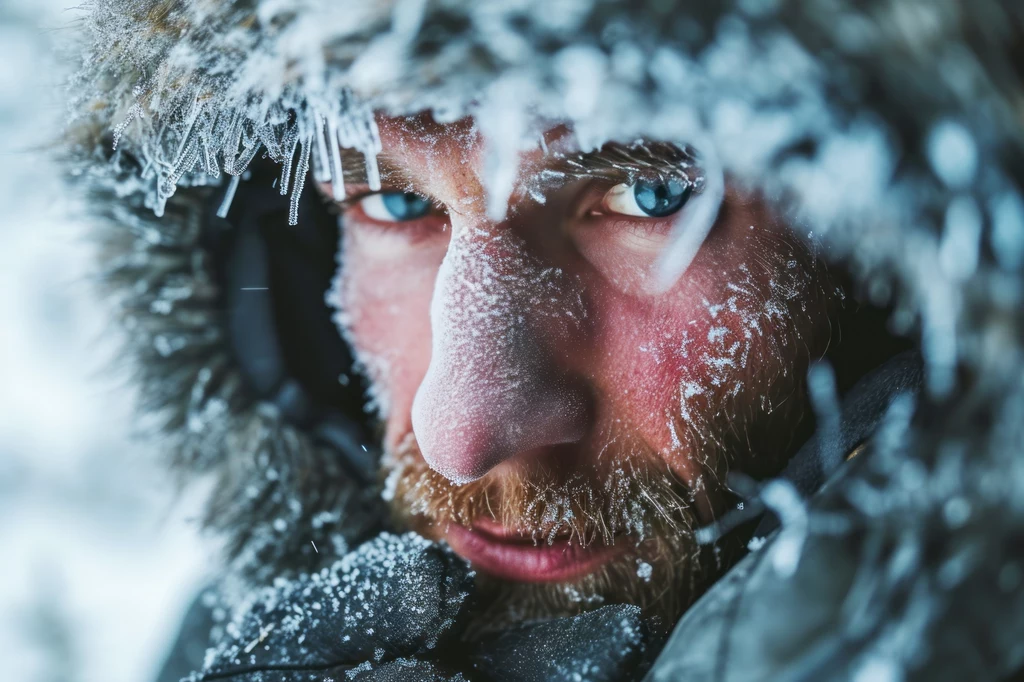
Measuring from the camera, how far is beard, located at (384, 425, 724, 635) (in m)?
0.81

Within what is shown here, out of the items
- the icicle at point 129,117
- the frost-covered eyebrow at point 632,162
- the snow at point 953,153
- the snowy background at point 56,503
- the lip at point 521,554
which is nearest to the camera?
the snow at point 953,153

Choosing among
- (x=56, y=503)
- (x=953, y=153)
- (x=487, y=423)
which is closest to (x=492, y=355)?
(x=487, y=423)

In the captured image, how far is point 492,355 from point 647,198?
22 cm

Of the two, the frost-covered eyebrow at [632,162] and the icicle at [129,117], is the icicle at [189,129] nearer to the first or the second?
the icicle at [129,117]

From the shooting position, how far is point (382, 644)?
0.76 m

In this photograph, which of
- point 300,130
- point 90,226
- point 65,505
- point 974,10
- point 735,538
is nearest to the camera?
point 974,10

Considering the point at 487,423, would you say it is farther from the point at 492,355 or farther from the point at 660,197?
the point at 660,197

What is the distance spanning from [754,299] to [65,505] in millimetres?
3882

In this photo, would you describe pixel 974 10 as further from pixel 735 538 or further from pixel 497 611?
pixel 497 611

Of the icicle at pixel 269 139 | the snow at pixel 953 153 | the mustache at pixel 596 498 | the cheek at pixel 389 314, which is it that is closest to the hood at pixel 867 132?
the snow at pixel 953 153

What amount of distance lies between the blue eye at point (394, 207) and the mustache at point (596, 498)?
1.29ft

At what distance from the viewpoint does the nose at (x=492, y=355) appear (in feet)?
2.39

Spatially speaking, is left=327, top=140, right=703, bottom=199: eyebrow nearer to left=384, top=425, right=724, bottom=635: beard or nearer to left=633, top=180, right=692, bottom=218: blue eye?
left=633, top=180, right=692, bottom=218: blue eye

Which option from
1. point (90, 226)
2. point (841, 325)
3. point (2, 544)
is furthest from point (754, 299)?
point (2, 544)
